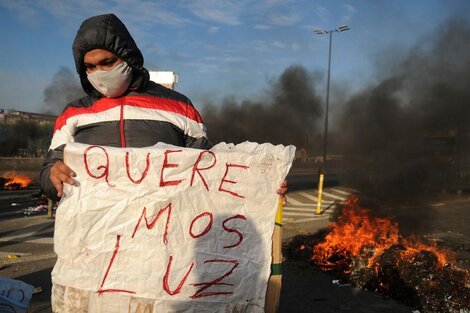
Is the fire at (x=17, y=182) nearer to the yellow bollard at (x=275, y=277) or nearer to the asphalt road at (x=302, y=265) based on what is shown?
the asphalt road at (x=302, y=265)

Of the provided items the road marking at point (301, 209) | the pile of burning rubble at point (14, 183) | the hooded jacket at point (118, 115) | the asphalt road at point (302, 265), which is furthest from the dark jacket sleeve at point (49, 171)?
the pile of burning rubble at point (14, 183)

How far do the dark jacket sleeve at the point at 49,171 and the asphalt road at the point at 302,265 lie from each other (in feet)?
8.10

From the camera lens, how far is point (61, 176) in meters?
1.99

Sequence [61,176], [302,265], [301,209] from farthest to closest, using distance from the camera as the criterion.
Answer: [301,209] < [302,265] < [61,176]

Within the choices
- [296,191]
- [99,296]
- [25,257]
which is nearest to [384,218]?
[25,257]

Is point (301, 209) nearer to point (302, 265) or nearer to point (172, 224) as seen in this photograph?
point (302, 265)

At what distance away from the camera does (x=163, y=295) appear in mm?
2053

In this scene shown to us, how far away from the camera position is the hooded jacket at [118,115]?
2146mm

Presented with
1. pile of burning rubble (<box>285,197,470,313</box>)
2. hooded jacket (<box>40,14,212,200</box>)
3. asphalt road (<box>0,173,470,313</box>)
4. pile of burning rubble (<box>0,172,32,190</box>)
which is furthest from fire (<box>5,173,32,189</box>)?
hooded jacket (<box>40,14,212,200</box>)

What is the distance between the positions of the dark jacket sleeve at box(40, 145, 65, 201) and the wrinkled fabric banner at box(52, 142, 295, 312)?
133 millimetres

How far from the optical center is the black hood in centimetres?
213

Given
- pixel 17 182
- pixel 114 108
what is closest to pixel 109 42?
pixel 114 108

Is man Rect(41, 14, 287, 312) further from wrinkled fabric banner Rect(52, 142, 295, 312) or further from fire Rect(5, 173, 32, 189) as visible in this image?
fire Rect(5, 173, 32, 189)

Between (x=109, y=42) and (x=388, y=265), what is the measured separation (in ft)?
13.1
